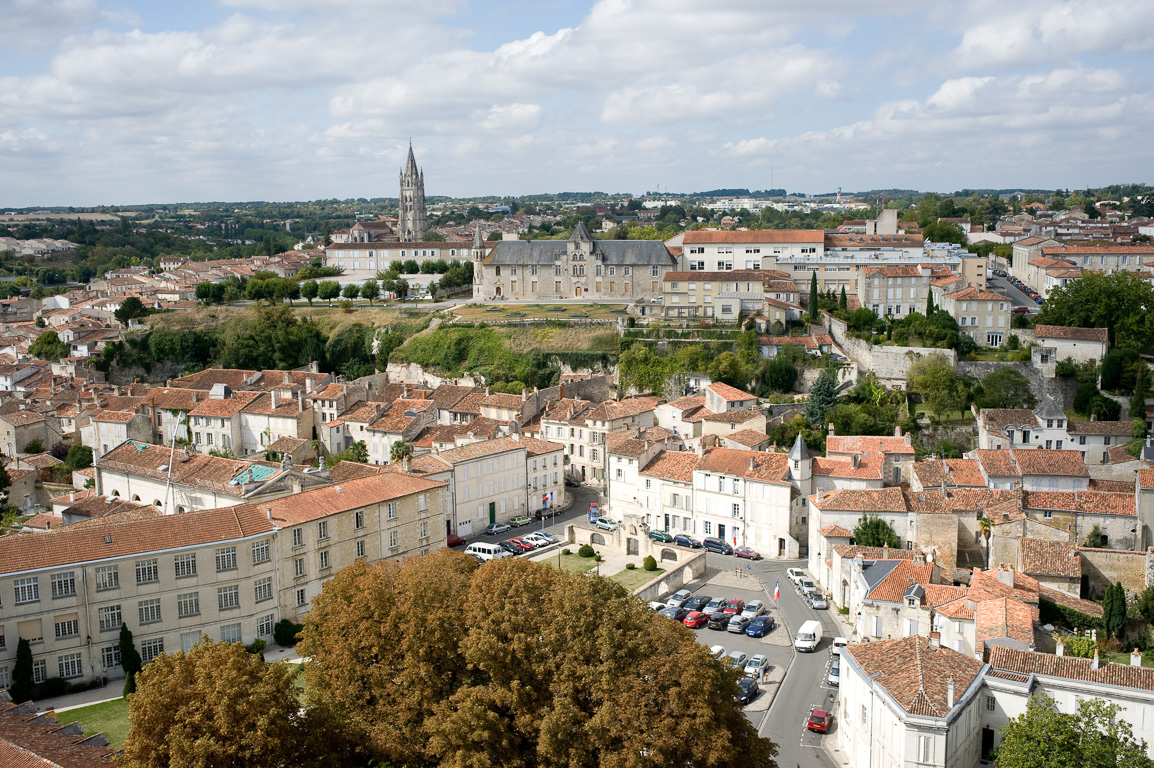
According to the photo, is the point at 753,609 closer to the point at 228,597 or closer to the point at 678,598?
the point at 678,598

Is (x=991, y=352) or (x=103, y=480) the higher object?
(x=991, y=352)

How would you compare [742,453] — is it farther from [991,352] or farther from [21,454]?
[21,454]

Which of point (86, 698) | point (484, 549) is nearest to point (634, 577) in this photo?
point (484, 549)

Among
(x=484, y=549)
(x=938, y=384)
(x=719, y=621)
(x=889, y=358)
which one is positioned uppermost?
(x=889, y=358)

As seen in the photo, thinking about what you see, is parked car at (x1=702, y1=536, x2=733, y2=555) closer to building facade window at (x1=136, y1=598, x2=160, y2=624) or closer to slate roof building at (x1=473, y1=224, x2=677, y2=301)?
building facade window at (x1=136, y1=598, x2=160, y2=624)

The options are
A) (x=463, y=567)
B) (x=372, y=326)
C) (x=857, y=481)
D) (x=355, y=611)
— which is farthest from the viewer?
(x=372, y=326)

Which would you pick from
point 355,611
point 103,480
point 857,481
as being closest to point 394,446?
point 103,480

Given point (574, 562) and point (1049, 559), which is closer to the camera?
point (1049, 559)

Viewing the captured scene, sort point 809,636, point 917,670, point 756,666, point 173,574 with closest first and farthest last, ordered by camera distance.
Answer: point 917,670 < point 173,574 < point 756,666 < point 809,636
